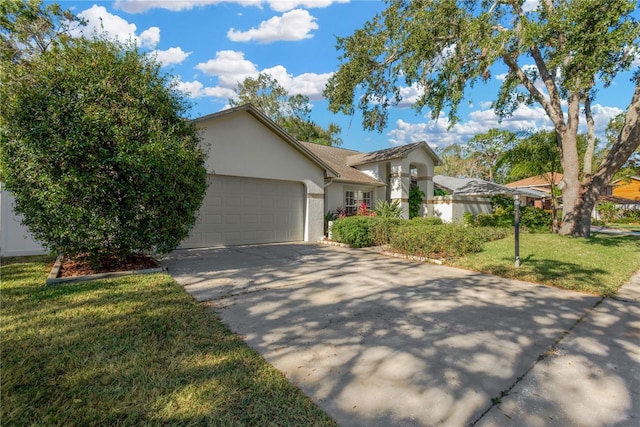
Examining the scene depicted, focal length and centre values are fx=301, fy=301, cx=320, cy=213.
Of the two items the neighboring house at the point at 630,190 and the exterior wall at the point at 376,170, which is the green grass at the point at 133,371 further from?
the neighboring house at the point at 630,190

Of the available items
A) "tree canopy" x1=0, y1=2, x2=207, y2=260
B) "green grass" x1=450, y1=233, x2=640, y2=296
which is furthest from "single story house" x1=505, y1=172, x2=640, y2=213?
"tree canopy" x1=0, y1=2, x2=207, y2=260

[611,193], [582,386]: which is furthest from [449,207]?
[611,193]

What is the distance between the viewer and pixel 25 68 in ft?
18.8

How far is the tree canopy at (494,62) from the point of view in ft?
30.2

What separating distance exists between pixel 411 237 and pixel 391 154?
8266 mm

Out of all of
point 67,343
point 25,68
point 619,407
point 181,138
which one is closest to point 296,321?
point 67,343

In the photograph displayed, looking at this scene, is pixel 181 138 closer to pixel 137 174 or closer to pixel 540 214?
pixel 137 174

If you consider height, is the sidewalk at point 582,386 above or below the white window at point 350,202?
below

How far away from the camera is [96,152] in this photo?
5695 mm

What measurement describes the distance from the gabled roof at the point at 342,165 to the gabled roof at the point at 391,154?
1.82 feet

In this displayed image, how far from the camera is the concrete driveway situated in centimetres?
238

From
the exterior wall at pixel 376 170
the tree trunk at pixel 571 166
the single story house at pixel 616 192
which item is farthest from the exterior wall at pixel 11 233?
the single story house at pixel 616 192

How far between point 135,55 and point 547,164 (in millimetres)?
→ 18618

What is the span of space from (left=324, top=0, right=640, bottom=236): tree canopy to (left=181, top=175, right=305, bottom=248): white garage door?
5.06 m
